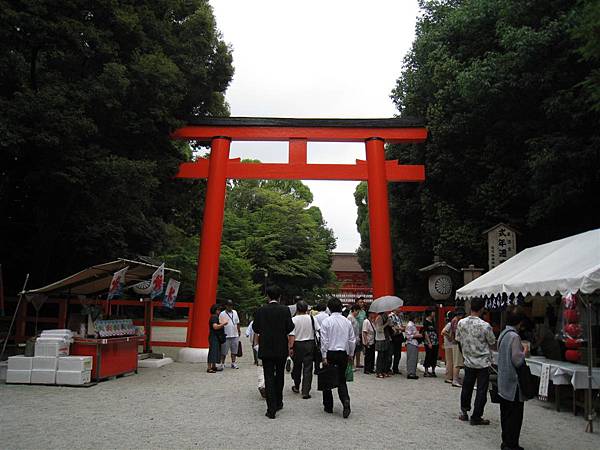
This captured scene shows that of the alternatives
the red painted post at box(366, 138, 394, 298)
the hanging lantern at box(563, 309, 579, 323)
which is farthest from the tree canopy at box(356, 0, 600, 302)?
the hanging lantern at box(563, 309, 579, 323)

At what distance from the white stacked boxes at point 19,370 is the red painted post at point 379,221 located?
8.41 metres

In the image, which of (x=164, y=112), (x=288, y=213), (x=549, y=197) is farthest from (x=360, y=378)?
(x=288, y=213)

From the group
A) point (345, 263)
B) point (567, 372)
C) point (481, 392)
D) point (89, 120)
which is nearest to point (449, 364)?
point (567, 372)

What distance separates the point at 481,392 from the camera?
713cm

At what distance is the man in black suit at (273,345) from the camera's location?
7.39m

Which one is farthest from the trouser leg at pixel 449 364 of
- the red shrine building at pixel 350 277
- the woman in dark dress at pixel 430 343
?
the red shrine building at pixel 350 277

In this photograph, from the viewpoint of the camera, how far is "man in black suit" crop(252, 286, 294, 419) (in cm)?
739

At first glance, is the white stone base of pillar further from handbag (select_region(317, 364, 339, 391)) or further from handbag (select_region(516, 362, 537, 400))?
handbag (select_region(516, 362, 537, 400))

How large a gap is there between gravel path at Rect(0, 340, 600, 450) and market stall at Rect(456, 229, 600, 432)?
0.68m

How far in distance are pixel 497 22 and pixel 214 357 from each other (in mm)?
10869

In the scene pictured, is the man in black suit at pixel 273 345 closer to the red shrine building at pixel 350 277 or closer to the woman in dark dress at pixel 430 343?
the woman in dark dress at pixel 430 343

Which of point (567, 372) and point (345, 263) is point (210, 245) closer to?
point (567, 372)

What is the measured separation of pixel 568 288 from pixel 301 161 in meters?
9.42

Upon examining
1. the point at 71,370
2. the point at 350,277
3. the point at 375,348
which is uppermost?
the point at 350,277
